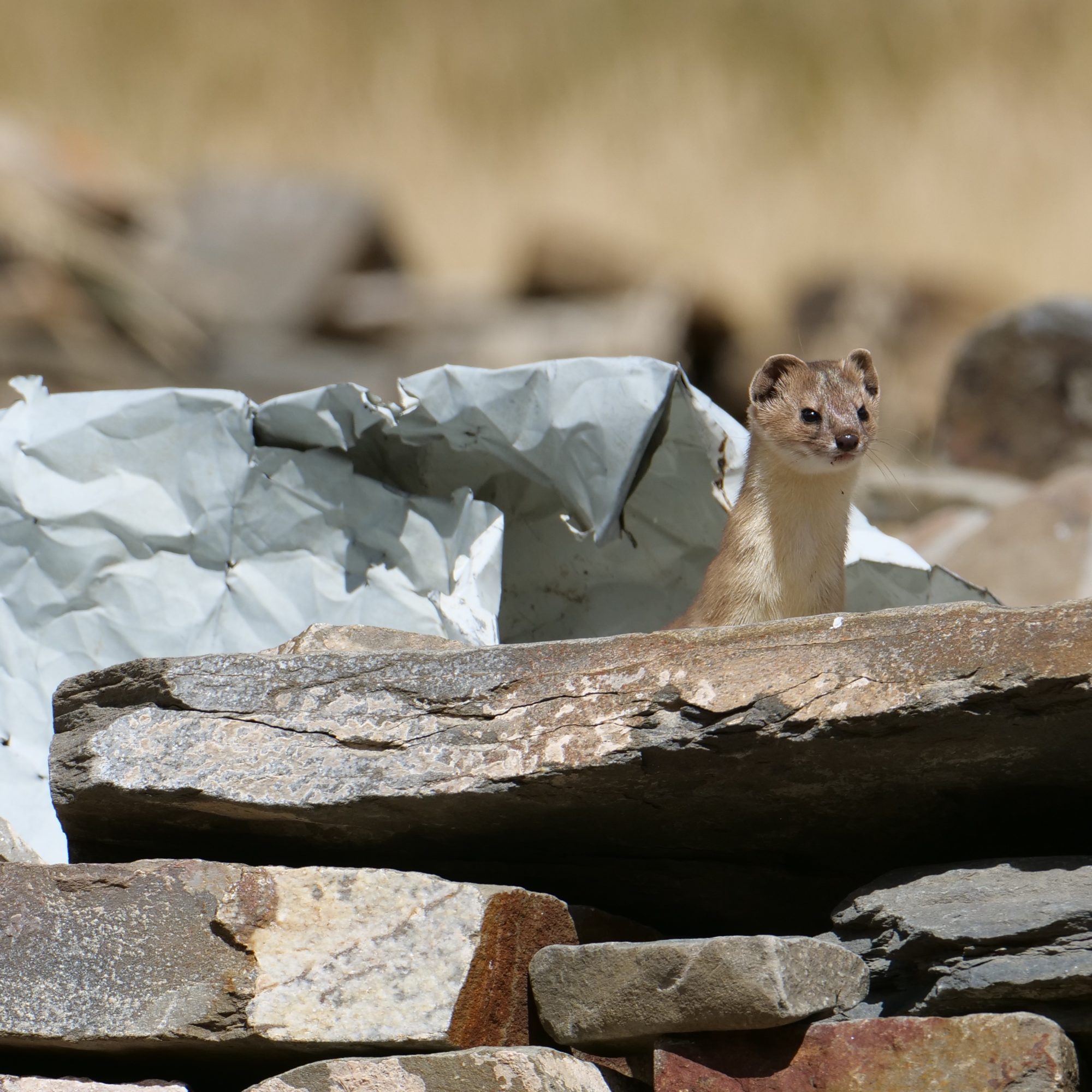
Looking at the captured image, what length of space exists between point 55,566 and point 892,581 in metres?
1.70

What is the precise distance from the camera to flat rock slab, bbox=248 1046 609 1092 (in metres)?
1.77

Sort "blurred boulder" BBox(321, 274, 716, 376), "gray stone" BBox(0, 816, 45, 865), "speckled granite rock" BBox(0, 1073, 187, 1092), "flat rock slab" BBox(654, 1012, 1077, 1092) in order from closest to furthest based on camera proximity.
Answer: "flat rock slab" BBox(654, 1012, 1077, 1092)
"speckled granite rock" BBox(0, 1073, 187, 1092)
"gray stone" BBox(0, 816, 45, 865)
"blurred boulder" BBox(321, 274, 716, 376)

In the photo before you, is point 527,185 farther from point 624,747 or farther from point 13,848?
point 624,747

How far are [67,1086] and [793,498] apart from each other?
181 centimetres

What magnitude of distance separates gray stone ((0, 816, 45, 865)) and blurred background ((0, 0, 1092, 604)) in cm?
579

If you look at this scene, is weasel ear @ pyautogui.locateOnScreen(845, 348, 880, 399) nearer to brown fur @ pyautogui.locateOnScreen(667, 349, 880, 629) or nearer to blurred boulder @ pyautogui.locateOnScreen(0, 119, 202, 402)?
brown fur @ pyautogui.locateOnScreen(667, 349, 880, 629)

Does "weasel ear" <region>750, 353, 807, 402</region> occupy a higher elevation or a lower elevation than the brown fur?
higher

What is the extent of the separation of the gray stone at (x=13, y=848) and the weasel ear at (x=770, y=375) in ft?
5.60

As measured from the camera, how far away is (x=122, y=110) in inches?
571

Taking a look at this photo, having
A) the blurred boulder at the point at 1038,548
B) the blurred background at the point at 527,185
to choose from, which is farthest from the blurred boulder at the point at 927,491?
the blurred background at the point at 527,185

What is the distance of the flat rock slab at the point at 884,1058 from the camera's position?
5.41ft

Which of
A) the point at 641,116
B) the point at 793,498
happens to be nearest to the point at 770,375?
the point at 793,498

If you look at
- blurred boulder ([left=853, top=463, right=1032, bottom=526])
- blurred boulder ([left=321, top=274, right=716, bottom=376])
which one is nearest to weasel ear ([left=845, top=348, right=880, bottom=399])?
blurred boulder ([left=853, top=463, right=1032, bottom=526])

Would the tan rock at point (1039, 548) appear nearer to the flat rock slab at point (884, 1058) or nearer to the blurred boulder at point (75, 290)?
the flat rock slab at point (884, 1058)
